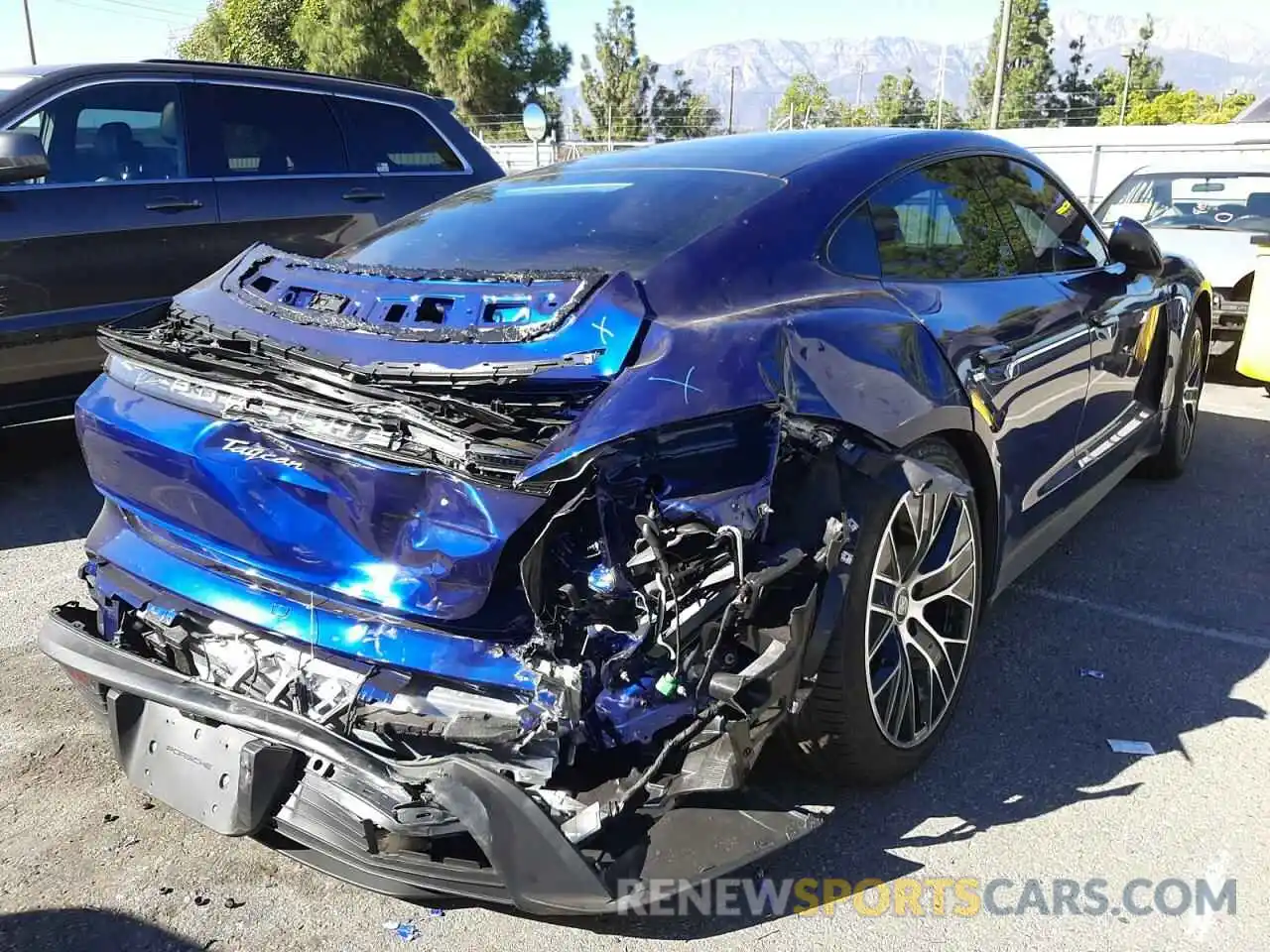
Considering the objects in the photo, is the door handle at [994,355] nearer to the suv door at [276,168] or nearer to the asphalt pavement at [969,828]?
the asphalt pavement at [969,828]

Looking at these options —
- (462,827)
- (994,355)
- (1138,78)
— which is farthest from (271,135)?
(1138,78)

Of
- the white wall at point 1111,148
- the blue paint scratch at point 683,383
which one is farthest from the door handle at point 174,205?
the white wall at point 1111,148

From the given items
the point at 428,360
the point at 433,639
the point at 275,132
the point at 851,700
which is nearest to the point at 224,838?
the point at 433,639

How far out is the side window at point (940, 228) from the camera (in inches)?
116

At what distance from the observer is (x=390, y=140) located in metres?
6.21

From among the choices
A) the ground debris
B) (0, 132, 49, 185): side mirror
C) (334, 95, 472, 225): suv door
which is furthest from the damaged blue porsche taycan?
(334, 95, 472, 225): suv door

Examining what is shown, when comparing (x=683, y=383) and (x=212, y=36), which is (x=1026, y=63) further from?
(x=683, y=383)

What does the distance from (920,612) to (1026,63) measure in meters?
67.6

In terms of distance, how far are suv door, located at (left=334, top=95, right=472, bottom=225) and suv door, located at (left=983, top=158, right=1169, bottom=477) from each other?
360cm

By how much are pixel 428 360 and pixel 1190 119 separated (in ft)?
164

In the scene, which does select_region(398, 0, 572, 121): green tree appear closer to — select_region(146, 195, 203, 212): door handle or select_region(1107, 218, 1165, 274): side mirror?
select_region(146, 195, 203, 212): door handle

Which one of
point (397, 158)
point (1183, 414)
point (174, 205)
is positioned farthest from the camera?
point (397, 158)

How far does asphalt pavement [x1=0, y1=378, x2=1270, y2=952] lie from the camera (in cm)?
229

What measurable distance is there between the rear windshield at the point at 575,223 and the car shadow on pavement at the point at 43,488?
240cm
